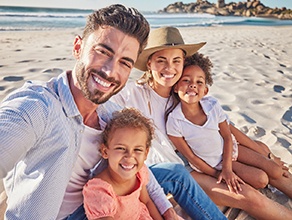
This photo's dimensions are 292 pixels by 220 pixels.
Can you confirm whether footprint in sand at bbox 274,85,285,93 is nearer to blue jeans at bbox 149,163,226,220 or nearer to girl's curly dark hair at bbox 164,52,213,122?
girl's curly dark hair at bbox 164,52,213,122

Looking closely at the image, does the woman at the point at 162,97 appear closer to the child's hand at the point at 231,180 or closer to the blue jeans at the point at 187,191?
the child's hand at the point at 231,180

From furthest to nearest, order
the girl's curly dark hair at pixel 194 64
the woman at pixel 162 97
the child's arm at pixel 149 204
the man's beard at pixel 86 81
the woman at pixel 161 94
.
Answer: the girl's curly dark hair at pixel 194 64, the woman at pixel 161 94, the woman at pixel 162 97, the child's arm at pixel 149 204, the man's beard at pixel 86 81

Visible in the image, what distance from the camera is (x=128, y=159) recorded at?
1737 millimetres

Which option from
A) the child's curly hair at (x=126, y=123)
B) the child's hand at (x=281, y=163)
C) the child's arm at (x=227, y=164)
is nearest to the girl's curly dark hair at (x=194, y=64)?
the child's arm at (x=227, y=164)

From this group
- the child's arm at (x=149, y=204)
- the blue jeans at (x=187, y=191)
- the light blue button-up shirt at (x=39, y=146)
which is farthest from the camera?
the blue jeans at (x=187, y=191)

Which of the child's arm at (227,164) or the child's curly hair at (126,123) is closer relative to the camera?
the child's curly hair at (126,123)

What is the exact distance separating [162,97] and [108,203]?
120 cm

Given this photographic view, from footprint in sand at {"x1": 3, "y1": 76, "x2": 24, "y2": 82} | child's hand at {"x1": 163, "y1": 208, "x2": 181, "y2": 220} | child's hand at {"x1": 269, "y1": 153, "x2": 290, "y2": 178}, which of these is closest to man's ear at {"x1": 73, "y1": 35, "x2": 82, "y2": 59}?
child's hand at {"x1": 163, "y1": 208, "x2": 181, "y2": 220}

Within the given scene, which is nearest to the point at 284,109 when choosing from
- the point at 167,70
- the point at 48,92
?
the point at 167,70

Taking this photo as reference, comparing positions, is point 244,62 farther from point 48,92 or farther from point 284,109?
point 48,92


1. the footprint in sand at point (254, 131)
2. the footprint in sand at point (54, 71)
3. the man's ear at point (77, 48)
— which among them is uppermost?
the man's ear at point (77, 48)

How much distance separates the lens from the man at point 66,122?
1.23 m

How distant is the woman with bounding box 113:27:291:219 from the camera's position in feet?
7.59

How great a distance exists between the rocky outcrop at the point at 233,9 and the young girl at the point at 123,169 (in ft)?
141
